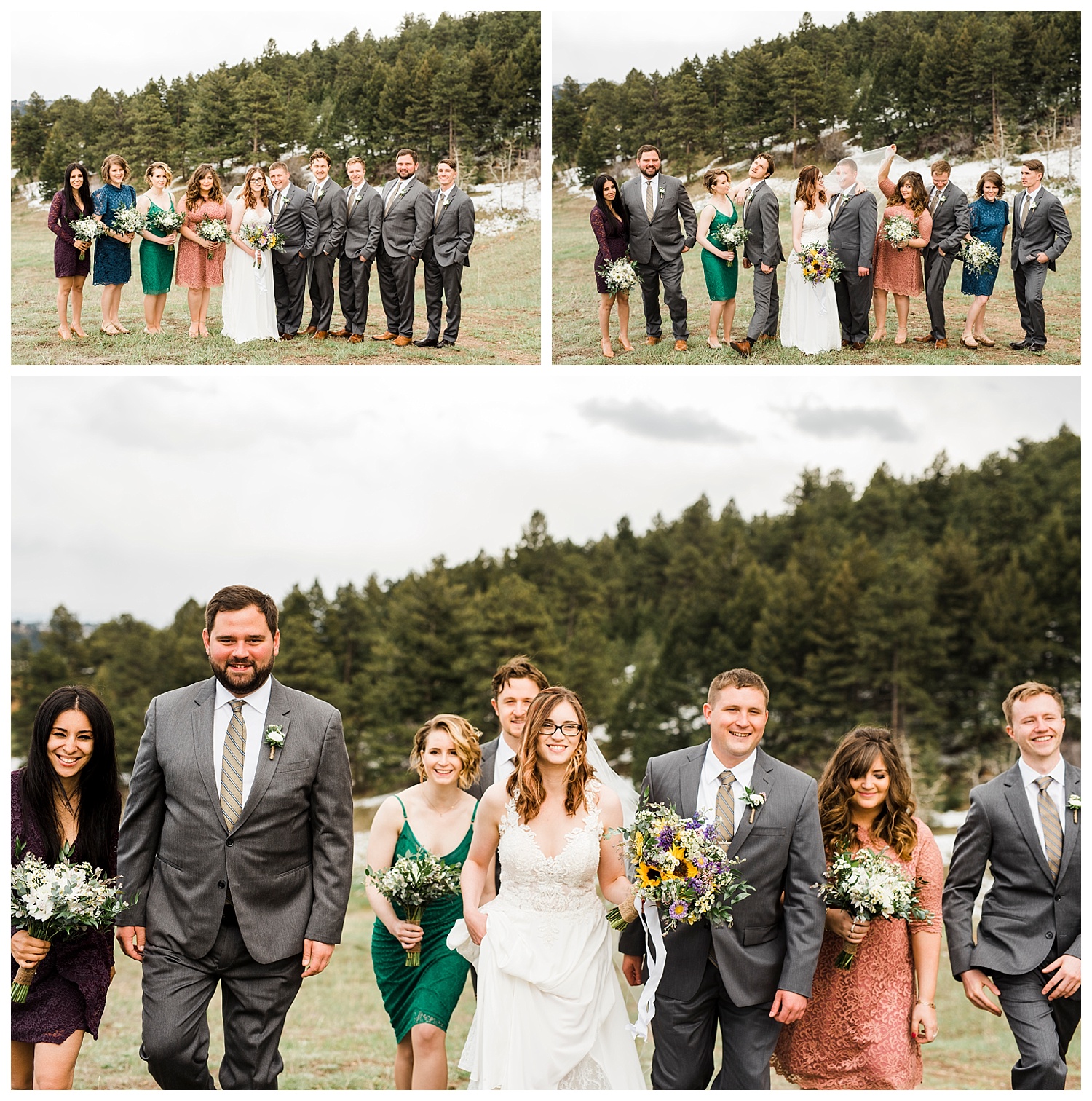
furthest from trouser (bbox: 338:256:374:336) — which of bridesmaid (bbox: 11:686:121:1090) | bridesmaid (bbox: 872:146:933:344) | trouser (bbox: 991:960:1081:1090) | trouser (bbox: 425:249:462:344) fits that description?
trouser (bbox: 991:960:1081:1090)

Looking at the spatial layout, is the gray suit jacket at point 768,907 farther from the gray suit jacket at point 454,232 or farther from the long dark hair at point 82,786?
the gray suit jacket at point 454,232

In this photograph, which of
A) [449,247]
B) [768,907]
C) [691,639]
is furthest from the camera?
[691,639]

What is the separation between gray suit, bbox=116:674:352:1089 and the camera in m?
5.94

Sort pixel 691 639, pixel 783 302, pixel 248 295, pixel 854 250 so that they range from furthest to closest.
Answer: pixel 691 639 < pixel 248 295 < pixel 783 302 < pixel 854 250

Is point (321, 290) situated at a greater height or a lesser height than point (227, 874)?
greater

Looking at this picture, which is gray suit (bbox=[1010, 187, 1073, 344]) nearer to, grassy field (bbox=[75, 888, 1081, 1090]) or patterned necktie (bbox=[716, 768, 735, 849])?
grassy field (bbox=[75, 888, 1081, 1090])

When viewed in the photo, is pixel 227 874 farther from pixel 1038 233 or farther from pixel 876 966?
pixel 1038 233

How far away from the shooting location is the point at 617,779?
258 inches

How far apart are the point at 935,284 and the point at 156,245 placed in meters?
7.77

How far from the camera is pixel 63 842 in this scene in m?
6.15

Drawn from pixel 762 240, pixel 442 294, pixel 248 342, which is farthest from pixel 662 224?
pixel 248 342

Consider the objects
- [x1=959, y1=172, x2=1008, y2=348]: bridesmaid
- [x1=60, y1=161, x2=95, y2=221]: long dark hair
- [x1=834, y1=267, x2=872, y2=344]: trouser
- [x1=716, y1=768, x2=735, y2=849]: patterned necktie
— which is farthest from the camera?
[x1=959, y1=172, x2=1008, y2=348]: bridesmaid

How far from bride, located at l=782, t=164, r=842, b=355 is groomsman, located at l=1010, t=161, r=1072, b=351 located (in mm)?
1889

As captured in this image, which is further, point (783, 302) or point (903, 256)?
point (783, 302)
